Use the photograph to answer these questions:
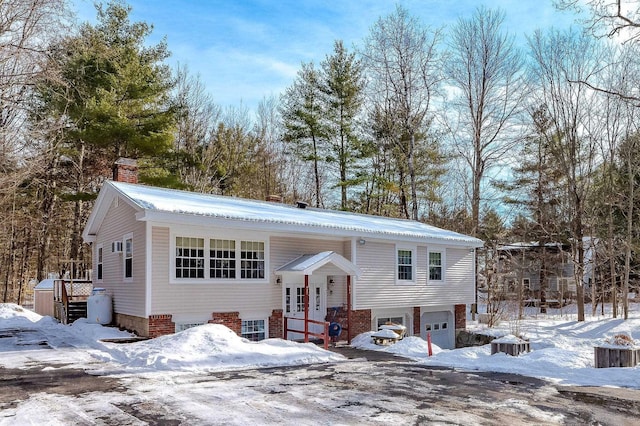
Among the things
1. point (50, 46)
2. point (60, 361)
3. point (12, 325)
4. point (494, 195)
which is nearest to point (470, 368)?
point (60, 361)

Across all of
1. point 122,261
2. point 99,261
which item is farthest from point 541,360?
point 99,261

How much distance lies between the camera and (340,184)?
31391mm

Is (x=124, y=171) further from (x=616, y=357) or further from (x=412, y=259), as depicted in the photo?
(x=616, y=357)

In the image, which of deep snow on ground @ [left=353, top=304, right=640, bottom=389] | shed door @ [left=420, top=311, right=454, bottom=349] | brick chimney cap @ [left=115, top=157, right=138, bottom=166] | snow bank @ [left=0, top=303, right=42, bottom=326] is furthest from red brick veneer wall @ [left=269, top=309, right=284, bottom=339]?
snow bank @ [left=0, top=303, right=42, bottom=326]

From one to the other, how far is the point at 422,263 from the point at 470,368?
27.4 feet

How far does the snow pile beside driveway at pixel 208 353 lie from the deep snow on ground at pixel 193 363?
0.02 m

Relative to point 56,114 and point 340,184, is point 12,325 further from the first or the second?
point 340,184

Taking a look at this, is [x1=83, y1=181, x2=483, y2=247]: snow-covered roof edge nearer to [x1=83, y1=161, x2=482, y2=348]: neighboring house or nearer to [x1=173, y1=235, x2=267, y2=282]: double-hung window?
[x1=83, y1=161, x2=482, y2=348]: neighboring house

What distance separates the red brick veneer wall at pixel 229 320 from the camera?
1441cm

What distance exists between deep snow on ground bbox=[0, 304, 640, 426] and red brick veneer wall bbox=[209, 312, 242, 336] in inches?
63.8

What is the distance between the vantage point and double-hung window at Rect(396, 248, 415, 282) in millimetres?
18938

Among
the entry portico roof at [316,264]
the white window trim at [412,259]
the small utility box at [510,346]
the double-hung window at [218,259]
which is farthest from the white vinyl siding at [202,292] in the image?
the small utility box at [510,346]

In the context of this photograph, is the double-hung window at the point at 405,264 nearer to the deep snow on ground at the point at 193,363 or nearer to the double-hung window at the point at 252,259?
the deep snow on ground at the point at 193,363

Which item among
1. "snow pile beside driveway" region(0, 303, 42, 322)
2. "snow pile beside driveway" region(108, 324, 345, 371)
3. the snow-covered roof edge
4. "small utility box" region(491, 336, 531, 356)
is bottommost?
"snow pile beside driveway" region(0, 303, 42, 322)
